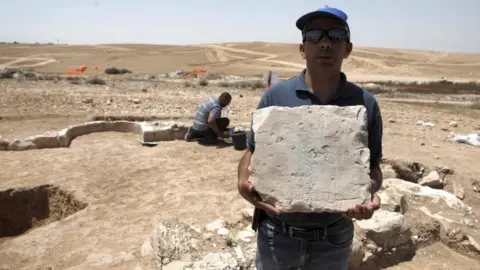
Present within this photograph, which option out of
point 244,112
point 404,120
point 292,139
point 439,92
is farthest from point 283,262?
point 439,92

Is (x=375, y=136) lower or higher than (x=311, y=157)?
higher

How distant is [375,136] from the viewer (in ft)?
7.52

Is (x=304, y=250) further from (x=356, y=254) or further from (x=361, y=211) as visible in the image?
(x=356, y=254)

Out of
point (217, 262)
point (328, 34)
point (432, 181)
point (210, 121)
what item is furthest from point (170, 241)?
point (432, 181)

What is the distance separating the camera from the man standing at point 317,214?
84.0 inches

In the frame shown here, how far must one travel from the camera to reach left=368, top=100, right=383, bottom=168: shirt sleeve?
2.27 m

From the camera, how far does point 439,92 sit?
69.2 feet

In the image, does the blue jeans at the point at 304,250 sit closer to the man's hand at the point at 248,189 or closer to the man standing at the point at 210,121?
the man's hand at the point at 248,189

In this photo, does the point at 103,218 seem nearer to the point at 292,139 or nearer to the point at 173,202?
the point at 173,202

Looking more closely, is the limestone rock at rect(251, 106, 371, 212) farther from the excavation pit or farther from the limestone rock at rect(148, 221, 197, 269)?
the excavation pit

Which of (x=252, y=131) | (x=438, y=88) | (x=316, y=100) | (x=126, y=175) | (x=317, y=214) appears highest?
(x=316, y=100)

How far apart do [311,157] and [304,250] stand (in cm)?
53

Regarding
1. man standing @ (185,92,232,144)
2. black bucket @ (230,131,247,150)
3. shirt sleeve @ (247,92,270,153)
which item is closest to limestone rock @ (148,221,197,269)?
shirt sleeve @ (247,92,270,153)

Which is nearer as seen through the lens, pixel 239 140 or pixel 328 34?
pixel 328 34
